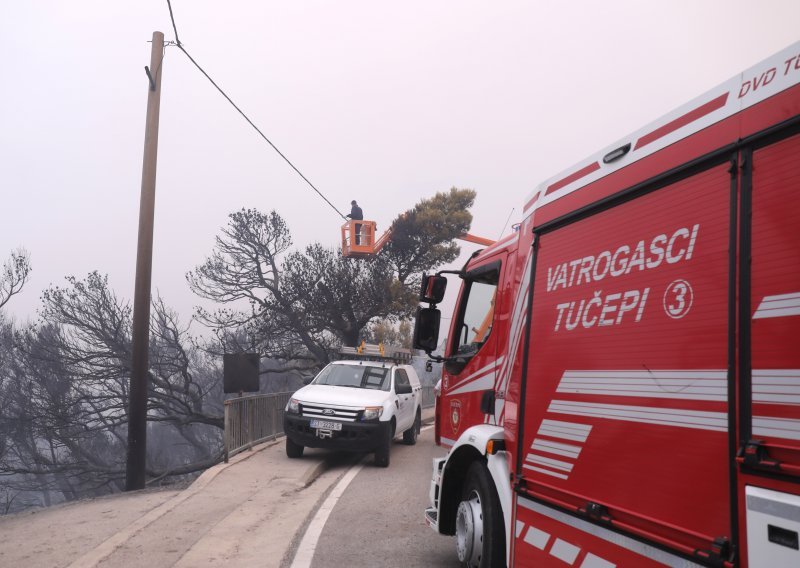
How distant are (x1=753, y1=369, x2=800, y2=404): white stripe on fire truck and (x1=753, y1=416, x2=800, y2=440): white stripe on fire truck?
6 centimetres

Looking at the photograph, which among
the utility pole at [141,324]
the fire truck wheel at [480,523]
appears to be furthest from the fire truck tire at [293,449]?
the fire truck wheel at [480,523]

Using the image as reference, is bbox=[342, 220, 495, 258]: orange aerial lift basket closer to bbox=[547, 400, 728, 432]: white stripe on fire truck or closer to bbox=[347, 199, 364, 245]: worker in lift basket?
bbox=[347, 199, 364, 245]: worker in lift basket

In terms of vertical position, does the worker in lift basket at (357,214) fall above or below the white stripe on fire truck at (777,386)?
above

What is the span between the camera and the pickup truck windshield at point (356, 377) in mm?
12375

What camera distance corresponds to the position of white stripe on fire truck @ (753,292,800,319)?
226cm

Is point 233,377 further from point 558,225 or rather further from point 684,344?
point 684,344

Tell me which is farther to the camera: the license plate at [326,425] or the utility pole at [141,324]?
the utility pole at [141,324]

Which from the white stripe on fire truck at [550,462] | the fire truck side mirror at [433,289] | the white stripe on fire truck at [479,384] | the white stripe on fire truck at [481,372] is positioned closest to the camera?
the white stripe on fire truck at [550,462]

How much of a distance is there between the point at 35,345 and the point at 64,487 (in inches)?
682

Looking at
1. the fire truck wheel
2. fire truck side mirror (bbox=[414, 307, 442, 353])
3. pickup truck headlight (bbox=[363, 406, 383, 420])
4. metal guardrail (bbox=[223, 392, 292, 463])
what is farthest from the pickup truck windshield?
the fire truck wheel

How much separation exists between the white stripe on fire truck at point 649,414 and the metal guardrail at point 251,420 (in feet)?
27.5

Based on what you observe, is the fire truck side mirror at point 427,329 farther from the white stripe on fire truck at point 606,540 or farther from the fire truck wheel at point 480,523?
the white stripe on fire truck at point 606,540

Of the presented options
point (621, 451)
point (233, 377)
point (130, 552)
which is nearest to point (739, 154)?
point (621, 451)

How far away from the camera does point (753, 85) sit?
2.67 meters
